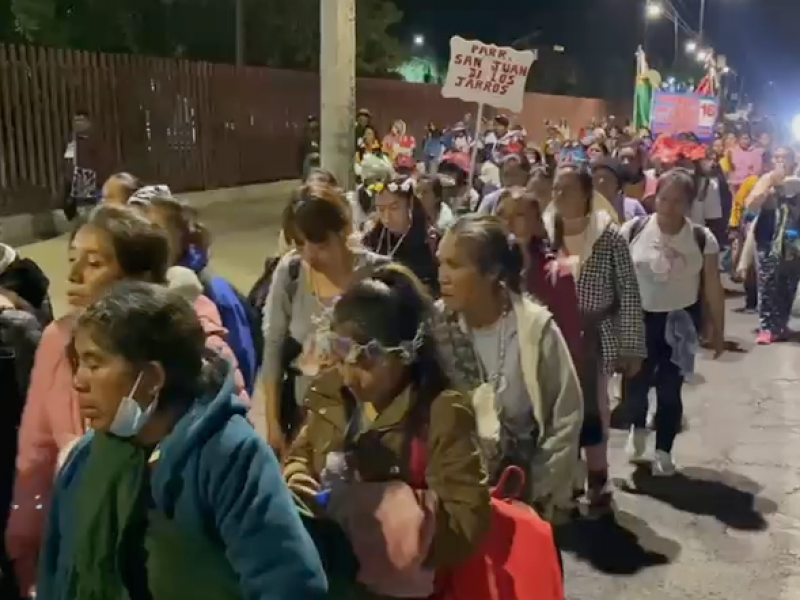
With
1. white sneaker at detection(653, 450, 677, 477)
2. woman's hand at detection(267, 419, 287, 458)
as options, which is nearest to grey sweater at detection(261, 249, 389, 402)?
woman's hand at detection(267, 419, 287, 458)

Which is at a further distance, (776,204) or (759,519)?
(776,204)

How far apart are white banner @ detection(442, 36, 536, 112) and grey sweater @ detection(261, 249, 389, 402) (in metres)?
5.13

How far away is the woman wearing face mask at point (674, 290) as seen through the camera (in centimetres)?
657

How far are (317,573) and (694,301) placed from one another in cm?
484

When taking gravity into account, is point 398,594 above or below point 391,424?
below

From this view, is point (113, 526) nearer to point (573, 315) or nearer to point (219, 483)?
point (219, 483)

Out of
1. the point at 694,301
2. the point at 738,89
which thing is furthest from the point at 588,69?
the point at 694,301

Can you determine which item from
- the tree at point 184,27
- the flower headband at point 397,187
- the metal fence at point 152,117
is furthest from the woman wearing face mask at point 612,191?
the tree at point 184,27

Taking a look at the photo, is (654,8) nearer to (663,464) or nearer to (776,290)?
(776,290)

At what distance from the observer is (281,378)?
4.61 meters

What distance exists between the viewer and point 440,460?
8.65 ft

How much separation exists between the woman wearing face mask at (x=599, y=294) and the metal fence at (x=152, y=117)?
1043 centimetres

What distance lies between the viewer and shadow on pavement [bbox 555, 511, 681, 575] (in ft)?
18.1

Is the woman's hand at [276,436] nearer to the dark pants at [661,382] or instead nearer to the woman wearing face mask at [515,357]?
the woman wearing face mask at [515,357]
